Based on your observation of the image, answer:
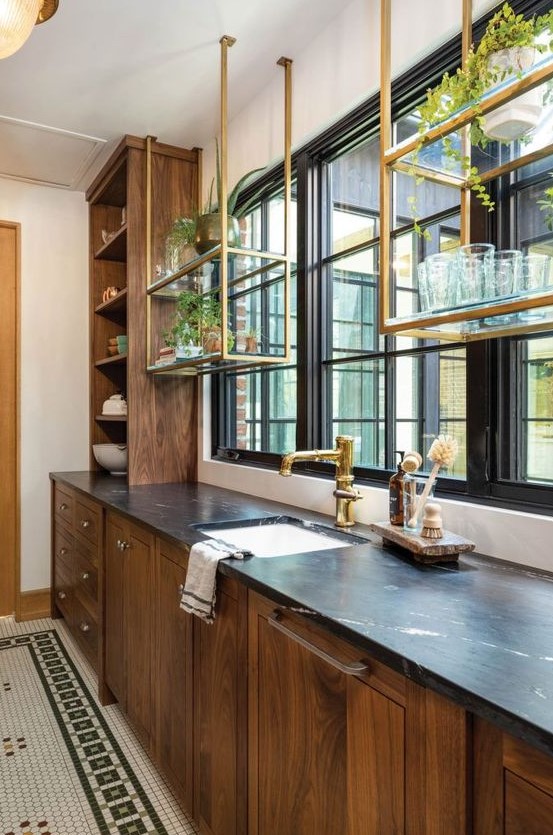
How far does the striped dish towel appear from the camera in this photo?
149 cm

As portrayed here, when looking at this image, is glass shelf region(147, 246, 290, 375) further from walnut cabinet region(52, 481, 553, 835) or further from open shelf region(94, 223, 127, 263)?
walnut cabinet region(52, 481, 553, 835)

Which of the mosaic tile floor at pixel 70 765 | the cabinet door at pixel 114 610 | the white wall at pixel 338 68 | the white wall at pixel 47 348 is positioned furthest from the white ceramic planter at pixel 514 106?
the white wall at pixel 47 348

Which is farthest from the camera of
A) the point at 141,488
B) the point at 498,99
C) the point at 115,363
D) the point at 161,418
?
the point at 115,363

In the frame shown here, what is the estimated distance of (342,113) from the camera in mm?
2158

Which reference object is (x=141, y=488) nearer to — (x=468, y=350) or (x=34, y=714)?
(x=34, y=714)

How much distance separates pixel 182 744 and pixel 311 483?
99 centimetres

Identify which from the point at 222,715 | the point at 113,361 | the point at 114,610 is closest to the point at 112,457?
the point at 113,361

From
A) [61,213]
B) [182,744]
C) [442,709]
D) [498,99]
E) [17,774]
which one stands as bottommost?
[17,774]

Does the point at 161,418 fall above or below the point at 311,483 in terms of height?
above

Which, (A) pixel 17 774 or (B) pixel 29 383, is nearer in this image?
(A) pixel 17 774

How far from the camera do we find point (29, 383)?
3582mm

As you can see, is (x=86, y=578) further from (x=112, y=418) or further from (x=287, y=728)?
(x=287, y=728)

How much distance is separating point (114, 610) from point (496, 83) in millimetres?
2211

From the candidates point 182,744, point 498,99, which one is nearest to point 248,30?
point 498,99
